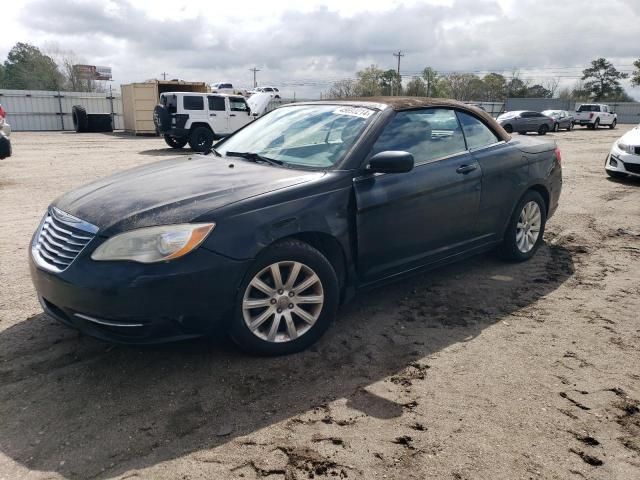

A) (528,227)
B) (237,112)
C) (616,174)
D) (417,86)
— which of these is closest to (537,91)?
(417,86)

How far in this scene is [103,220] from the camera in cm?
294

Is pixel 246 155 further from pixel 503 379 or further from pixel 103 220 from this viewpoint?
pixel 503 379

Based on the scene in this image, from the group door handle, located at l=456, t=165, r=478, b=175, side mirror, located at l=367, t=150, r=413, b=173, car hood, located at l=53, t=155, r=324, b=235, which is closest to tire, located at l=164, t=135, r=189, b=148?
car hood, located at l=53, t=155, r=324, b=235

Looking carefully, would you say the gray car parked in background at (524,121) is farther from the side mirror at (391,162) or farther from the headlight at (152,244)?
the headlight at (152,244)

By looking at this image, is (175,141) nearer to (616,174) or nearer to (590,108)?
(616,174)

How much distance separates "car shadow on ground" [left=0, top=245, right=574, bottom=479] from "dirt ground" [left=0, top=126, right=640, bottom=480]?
0.01 meters

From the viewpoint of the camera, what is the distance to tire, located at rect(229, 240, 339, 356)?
3023 mm

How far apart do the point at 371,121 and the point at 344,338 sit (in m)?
1.55

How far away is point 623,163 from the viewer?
10352 mm

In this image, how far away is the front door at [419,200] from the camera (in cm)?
357

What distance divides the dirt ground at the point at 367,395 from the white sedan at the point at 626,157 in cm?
679

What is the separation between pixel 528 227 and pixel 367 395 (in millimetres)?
3055

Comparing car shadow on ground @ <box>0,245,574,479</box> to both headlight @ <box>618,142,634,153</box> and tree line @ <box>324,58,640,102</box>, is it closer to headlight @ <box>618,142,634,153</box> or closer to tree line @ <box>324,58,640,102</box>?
headlight @ <box>618,142,634,153</box>

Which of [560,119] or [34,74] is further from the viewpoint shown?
[34,74]
